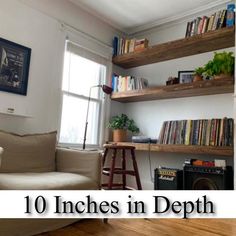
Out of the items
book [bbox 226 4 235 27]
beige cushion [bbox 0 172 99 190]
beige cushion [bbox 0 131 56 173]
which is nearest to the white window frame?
beige cushion [bbox 0 131 56 173]

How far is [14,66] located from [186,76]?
206 cm

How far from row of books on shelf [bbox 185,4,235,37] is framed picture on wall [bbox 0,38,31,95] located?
1.99 meters

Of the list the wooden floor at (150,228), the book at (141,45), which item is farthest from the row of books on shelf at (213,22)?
the wooden floor at (150,228)

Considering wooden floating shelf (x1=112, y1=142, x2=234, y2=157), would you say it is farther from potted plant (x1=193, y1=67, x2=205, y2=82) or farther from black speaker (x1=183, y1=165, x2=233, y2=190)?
potted plant (x1=193, y1=67, x2=205, y2=82)

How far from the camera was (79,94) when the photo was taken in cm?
332

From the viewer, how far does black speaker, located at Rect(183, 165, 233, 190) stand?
2.58m

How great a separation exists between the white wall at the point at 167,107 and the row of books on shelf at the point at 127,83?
27cm

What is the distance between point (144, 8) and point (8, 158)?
2.52m

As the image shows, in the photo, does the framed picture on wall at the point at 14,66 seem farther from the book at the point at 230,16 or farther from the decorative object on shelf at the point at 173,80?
the book at the point at 230,16

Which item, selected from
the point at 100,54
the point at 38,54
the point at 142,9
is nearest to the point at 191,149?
the point at 100,54

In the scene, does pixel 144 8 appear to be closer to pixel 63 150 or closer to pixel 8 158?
pixel 63 150

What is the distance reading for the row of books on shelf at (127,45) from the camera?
3.47 meters

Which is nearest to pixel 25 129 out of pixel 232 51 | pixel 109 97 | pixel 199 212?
pixel 109 97

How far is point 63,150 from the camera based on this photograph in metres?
2.41
